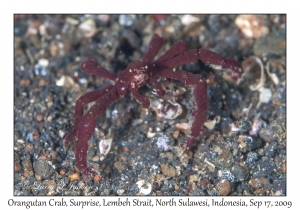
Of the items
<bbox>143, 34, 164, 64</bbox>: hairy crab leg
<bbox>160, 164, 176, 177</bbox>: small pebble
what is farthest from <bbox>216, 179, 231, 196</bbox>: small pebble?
<bbox>143, 34, 164, 64</bbox>: hairy crab leg

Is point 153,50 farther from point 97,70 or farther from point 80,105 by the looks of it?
point 80,105

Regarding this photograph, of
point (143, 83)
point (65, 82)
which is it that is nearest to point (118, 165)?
point (143, 83)

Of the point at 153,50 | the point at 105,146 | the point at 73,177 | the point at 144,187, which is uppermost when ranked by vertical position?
the point at 153,50

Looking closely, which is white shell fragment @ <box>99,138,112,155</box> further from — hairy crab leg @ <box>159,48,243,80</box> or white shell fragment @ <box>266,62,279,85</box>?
white shell fragment @ <box>266,62,279,85</box>

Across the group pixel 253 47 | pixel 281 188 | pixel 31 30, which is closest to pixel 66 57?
pixel 31 30

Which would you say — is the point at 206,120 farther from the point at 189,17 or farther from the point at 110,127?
the point at 189,17
